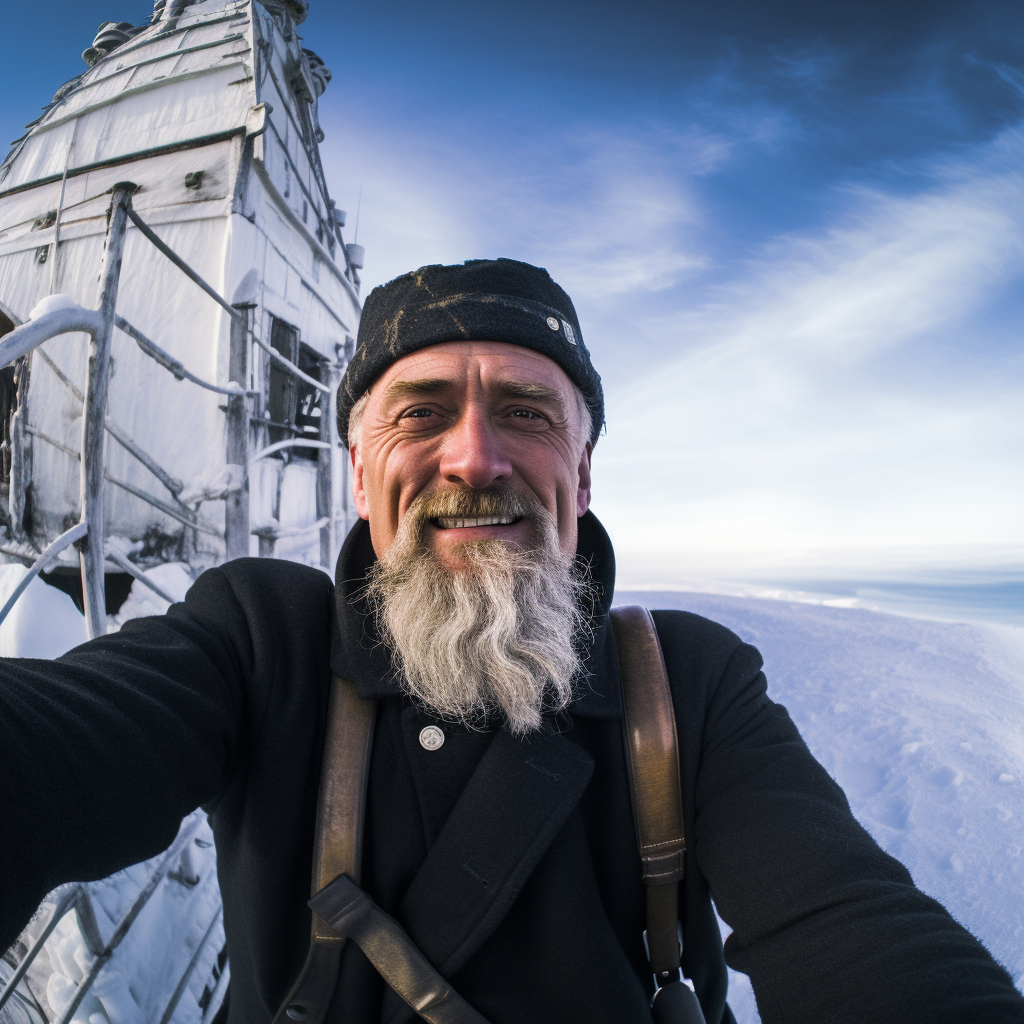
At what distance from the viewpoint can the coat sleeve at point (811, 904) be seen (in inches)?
27.3

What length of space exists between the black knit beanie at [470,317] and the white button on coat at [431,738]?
104 cm

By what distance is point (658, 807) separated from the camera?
1.07 m

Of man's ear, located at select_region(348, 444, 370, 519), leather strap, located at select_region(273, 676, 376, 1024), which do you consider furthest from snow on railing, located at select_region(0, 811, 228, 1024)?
man's ear, located at select_region(348, 444, 370, 519)

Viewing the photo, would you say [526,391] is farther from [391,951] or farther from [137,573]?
[137,573]

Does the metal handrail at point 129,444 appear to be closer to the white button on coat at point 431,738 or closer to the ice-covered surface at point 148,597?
the ice-covered surface at point 148,597

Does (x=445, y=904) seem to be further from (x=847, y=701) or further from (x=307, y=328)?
(x=307, y=328)

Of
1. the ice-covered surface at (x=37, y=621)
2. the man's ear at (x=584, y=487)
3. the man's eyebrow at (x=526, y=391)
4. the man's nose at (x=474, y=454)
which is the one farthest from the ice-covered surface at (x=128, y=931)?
the man's ear at (x=584, y=487)

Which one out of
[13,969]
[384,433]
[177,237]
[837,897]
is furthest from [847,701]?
[177,237]

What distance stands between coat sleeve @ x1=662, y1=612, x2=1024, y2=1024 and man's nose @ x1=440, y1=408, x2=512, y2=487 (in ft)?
2.63

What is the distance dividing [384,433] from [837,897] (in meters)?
1.42

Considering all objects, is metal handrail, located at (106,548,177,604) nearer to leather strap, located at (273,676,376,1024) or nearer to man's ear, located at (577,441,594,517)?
leather strap, located at (273,676,376,1024)

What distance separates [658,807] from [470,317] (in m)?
1.37

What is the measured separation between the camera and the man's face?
1.27 m

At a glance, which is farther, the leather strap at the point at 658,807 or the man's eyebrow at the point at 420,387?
the man's eyebrow at the point at 420,387
